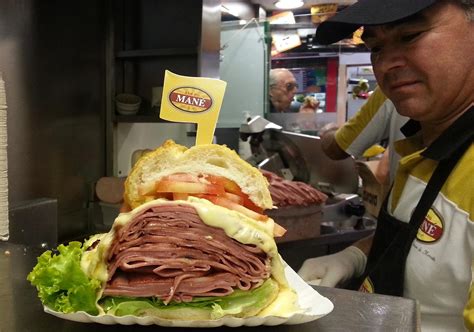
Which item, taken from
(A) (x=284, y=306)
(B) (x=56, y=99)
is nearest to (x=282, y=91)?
(B) (x=56, y=99)

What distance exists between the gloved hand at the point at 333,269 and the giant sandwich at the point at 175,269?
99 centimetres

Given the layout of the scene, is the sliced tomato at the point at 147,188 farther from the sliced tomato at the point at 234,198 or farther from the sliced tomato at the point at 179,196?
the sliced tomato at the point at 234,198

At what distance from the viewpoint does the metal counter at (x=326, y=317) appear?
1.01 m

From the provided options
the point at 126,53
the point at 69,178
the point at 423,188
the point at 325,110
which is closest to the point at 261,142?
the point at 126,53

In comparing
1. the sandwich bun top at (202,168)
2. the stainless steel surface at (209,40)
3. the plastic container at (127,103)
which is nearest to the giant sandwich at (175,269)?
the sandwich bun top at (202,168)

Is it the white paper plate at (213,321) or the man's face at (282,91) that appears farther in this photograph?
the man's face at (282,91)

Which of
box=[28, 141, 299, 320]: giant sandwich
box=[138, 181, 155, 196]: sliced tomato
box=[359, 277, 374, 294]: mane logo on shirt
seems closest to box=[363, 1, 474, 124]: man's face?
box=[359, 277, 374, 294]: mane logo on shirt

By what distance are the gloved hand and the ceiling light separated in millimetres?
5133

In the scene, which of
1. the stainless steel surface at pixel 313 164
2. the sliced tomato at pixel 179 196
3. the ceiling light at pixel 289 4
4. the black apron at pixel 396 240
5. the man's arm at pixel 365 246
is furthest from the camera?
the ceiling light at pixel 289 4

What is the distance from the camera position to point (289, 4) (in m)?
6.68

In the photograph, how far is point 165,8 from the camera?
10.9 ft

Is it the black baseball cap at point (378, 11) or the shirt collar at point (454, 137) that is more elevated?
the black baseball cap at point (378, 11)

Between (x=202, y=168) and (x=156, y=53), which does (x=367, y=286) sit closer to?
(x=202, y=168)

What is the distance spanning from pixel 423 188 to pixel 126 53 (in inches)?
90.3
